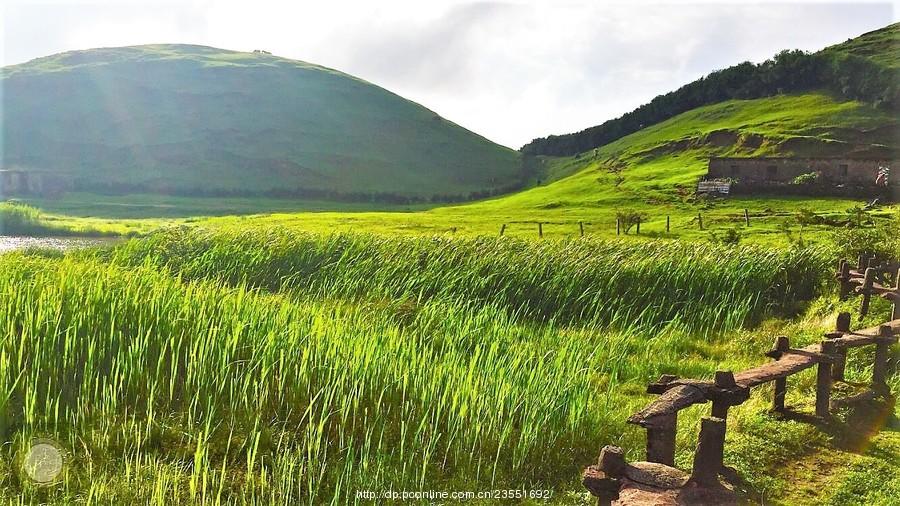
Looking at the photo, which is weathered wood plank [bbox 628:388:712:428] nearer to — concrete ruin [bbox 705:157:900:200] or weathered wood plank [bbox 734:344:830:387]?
weathered wood plank [bbox 734:344:830:387]

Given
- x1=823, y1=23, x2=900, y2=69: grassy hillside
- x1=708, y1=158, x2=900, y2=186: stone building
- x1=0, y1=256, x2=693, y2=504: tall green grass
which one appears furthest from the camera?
x1=823, y1=23, x2=900, y2=69: grassy hillside

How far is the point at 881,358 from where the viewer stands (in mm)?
7379

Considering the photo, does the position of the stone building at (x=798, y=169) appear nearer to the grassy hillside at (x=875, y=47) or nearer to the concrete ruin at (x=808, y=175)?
the concrete ruin at (x=808, y=175)

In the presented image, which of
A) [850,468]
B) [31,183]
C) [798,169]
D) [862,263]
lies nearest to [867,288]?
[862,263]

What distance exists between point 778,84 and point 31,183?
99.9m

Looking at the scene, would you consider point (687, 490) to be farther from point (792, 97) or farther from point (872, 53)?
point (872, 53)

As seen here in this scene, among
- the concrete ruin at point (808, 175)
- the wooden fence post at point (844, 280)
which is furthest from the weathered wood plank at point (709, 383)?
the concrete ruin at point (808, 175)

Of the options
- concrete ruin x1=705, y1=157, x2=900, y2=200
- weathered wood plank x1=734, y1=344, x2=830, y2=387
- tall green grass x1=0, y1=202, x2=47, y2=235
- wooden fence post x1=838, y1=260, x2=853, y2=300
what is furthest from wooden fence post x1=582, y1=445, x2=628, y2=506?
concrete ruin x1=705, y1=157, x2=900, y2=200

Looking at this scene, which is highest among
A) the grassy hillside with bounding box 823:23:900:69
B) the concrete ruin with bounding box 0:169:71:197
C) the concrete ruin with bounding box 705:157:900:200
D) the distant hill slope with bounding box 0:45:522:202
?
the grassy hillside with bounding box 823:23:900:69

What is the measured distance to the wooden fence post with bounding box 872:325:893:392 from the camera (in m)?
7.32

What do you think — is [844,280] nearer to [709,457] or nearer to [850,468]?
[850,468]

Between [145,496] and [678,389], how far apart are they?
4.30m

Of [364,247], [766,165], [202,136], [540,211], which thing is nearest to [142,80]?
[202,136]

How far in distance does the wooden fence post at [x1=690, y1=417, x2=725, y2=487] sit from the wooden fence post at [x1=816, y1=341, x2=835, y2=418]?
381cm
